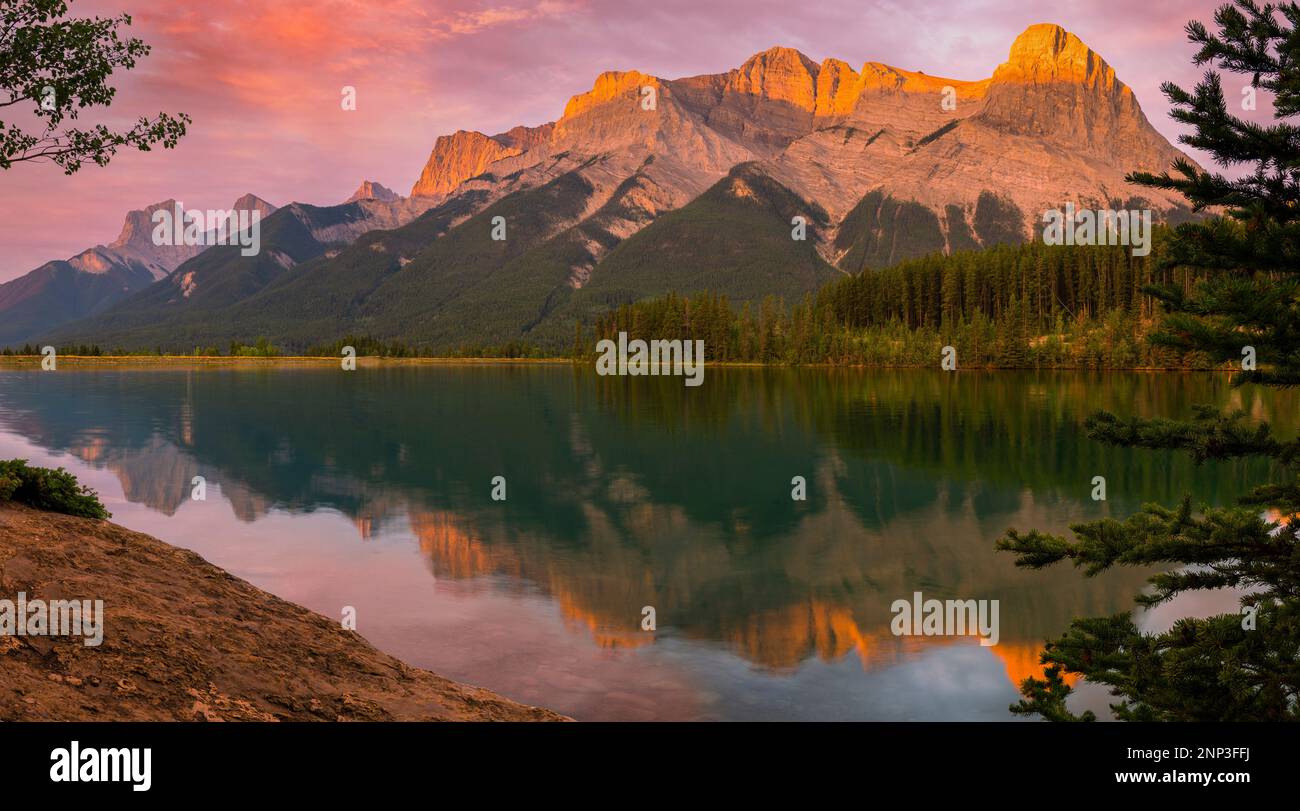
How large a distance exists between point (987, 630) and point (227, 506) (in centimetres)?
3656

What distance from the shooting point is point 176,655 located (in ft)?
39.6

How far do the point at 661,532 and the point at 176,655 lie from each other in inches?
963

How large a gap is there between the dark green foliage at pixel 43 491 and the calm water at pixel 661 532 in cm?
666

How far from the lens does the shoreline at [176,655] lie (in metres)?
10.6

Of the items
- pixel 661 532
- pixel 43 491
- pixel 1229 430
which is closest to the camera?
pixel 1229 430

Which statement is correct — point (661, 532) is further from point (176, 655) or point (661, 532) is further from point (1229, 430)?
point (1229, 430)

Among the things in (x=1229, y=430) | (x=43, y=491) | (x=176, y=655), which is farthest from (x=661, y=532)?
(x=1229, y=430)

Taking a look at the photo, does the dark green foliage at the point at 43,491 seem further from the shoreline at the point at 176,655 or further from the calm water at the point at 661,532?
the calm water at the point at 661,532

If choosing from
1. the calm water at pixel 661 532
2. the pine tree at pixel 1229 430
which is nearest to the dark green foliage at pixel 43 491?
the calm water at pixel 661 532

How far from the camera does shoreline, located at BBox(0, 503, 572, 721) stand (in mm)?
10586

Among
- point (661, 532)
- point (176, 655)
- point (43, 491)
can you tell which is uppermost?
point (43, 491)

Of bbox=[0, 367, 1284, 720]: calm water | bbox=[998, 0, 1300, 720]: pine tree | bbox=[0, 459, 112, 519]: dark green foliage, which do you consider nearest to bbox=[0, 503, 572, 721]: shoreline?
bbox=[0, 459, 112, 519]: dark green foliage

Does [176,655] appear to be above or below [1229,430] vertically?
below
